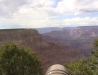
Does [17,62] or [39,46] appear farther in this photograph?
[39,46]

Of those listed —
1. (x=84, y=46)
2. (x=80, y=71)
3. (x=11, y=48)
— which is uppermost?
(x=11, y=48)

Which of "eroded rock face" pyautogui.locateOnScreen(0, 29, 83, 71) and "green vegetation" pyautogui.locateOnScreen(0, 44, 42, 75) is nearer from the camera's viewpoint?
"green vegetation" pyautogui.locateOnScreen(0, 44, 42, 75)

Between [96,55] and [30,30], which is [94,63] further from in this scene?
[30,30]

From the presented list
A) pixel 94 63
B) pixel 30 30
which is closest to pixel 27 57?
pixel 94 63

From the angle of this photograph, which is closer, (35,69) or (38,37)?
(35,69)

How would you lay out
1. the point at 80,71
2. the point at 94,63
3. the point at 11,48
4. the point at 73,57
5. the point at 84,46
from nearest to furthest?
the point at 80,71 < the point at 11,48 < the point at 94,63 < the point at 73,57 < the point at 84,46
